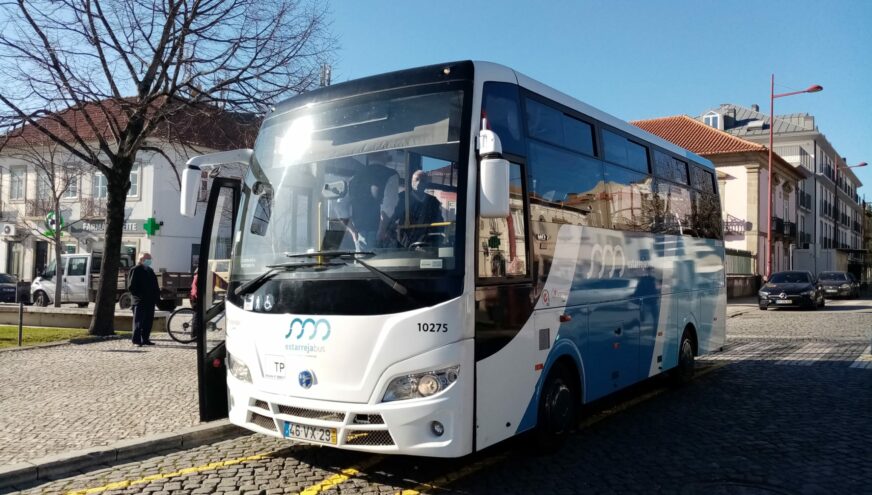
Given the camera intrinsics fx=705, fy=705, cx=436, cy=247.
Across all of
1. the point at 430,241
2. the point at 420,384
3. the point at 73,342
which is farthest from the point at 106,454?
the point at 73,342

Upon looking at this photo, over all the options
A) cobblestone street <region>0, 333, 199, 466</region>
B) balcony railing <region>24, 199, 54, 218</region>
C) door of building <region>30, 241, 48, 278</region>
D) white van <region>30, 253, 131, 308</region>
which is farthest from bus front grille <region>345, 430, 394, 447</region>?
door of building <region>30, 241, 48, 278</region>

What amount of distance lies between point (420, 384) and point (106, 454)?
3.11 m

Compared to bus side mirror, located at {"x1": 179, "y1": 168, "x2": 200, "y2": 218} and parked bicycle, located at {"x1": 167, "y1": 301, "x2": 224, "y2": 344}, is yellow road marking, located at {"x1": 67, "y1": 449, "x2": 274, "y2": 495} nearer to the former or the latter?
bus side mirror, located at {"x1": 179, "y1": 168, "x2": 200, "y2": 218}

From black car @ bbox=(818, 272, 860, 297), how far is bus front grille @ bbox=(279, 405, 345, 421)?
40038 millimetres

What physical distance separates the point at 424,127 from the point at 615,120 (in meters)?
3.52

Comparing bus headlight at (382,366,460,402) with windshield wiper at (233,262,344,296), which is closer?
bus headlight at (382,366,460,402)

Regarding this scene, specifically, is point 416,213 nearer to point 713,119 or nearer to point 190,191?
point 190,191

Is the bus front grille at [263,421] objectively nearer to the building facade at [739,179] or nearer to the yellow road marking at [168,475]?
the yellow road marking at [168,475]

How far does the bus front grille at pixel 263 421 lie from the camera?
18.1ft

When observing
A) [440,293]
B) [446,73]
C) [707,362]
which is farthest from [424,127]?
[707,362]

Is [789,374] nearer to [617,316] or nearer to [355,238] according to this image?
[617,316]

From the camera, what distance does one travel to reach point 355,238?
5.32 meters

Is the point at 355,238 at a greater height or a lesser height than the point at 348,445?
greater

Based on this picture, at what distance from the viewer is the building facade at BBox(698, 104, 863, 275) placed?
66.4 meters
